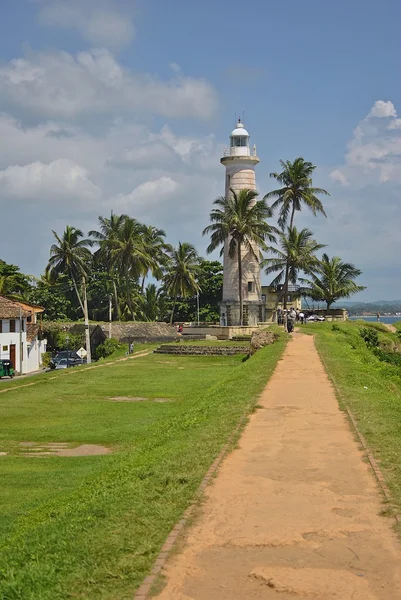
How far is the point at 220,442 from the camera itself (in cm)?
1165

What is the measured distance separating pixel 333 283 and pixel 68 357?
68.9 feet

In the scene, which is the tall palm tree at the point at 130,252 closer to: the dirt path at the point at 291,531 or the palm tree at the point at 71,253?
the palm tree at the point at 71,253

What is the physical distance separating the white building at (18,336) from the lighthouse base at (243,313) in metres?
12.8

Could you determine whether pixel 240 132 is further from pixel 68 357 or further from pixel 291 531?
pixel 291 531

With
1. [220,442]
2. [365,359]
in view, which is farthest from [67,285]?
[220,442]

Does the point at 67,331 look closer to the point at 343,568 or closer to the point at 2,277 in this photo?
the point at 2,277

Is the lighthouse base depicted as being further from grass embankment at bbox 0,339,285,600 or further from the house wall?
grass embankment at bbox 0,339,285,600

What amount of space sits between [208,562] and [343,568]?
113cm

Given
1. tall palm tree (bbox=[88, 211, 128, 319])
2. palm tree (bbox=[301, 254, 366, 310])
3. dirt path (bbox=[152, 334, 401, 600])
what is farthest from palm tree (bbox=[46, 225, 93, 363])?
dirt path (bbox=[152, 334, 401, 600])

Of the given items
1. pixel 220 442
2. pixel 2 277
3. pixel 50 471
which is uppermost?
pixel 2 277

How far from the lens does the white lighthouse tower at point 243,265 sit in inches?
2124

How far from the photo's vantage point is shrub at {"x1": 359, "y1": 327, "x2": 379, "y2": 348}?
42.9 metres

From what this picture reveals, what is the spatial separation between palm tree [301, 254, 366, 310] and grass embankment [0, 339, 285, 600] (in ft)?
109

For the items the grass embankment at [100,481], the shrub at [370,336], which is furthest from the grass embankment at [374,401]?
the shrub at [370,336]
